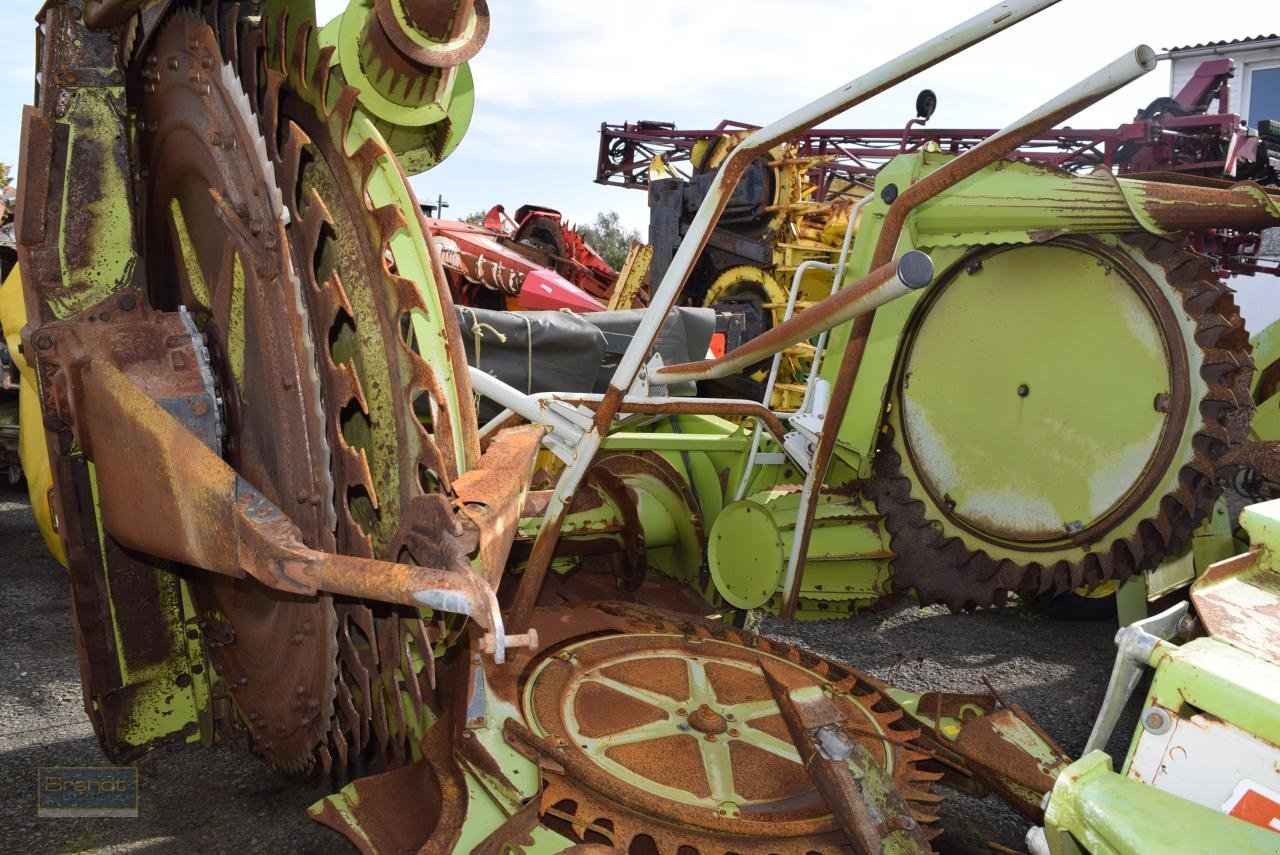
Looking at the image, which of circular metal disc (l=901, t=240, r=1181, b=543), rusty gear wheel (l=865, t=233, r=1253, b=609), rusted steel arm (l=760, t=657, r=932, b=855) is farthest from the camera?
circular metal disc (l=901, t=240, r=1181, b=543)

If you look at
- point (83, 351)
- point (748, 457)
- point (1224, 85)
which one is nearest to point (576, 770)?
point (83, 351)

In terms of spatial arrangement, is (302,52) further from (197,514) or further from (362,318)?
(197,514)

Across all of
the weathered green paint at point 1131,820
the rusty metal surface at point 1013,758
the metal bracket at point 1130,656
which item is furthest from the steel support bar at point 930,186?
the weathered green paint at point 1131,820

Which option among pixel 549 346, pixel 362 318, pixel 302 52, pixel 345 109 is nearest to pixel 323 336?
pixel 362 318

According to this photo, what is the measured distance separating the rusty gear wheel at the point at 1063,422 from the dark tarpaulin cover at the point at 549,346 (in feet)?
5.50

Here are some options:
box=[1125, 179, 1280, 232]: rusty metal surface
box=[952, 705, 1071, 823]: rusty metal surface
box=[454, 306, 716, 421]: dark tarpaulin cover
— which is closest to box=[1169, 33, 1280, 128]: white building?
box=[454, 306, 716, 421]: dark tarpaulin cover

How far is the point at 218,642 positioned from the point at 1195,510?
2.87m

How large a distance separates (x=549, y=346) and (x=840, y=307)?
3.27m

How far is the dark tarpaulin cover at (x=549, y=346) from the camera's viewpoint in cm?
494

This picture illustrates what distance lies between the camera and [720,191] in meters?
2.32

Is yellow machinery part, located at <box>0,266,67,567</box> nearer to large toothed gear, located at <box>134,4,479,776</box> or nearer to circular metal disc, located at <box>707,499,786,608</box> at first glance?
large toothed gear, located at <box>134,4,479,776</box>

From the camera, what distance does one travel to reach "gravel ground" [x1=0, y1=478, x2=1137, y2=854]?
103 inches

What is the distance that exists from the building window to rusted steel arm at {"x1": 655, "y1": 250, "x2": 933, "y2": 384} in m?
19.0

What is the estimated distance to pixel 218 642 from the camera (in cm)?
231
